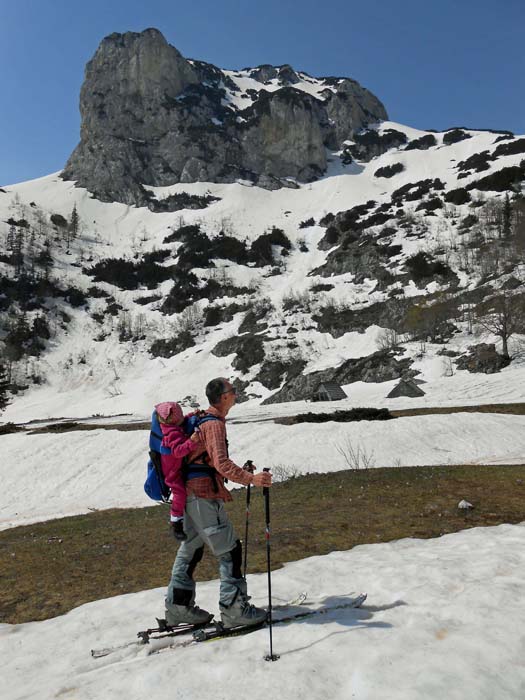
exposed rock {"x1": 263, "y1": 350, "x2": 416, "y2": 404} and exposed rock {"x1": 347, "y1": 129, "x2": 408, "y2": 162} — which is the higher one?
exposed rock {"x1": 347, "y1": 129, "x2": 408, "y2": 162}

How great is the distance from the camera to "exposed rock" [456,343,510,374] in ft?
137

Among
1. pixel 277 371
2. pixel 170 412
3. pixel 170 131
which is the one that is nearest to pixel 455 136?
pixel 170 131

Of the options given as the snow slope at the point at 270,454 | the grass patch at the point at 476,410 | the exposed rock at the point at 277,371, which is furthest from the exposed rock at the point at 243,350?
→ the snow slope at the point at 270,454

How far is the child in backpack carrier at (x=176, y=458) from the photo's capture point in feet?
14.5

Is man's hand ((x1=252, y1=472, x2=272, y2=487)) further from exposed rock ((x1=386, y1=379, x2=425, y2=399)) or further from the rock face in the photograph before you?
the rock face

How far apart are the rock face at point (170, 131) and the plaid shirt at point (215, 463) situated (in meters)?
153

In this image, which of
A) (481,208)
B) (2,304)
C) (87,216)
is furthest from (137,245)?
(481,208)

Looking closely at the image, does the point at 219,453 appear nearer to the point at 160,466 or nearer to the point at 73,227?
the point at 160,466

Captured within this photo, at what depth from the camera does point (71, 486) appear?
795 inches

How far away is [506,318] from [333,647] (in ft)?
149

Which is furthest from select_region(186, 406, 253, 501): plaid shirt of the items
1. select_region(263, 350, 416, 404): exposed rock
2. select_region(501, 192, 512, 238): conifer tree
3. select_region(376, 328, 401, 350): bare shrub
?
select_region(501, 192, 512, 238): conifer tree

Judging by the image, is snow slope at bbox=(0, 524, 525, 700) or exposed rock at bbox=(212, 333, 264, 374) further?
exposed rock at bbox=(212, 333, 264, 374)

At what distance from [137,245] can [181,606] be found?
12286 cm

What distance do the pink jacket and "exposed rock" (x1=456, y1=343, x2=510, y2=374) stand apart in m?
42.6
